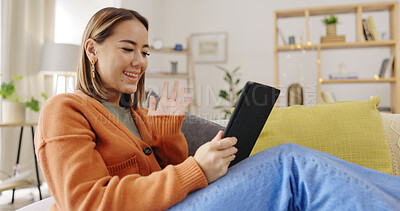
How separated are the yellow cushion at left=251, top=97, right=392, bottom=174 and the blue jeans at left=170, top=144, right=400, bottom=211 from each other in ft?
1.36

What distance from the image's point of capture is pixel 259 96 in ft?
2.69

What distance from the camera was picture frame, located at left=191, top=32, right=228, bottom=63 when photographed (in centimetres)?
448

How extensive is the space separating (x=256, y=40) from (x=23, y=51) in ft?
9.18

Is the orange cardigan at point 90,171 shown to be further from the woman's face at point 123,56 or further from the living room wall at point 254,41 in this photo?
the living room wall at point 254,41

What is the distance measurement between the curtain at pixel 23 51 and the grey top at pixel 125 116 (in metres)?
1.73

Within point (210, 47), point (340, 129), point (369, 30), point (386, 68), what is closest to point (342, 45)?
point (369, 30)

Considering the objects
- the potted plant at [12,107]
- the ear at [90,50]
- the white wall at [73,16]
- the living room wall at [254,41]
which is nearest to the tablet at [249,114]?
the ear at [90,50]

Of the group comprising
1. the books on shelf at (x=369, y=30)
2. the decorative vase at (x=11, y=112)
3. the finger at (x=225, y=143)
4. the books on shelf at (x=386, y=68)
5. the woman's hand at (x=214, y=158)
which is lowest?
the woman's hand at (x=214, y=158)

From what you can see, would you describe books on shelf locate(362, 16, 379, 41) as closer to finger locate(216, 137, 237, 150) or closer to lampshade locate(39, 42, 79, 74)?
lampshade locate(39, 42, 79, 74)

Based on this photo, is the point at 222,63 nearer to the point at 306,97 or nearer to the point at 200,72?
the point at 200,72

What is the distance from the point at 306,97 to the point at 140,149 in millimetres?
3412

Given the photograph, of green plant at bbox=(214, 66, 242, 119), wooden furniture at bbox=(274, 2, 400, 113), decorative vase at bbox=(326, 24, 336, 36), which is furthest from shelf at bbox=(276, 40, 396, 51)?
green plant at bbox=(214, 66, 242, 119)

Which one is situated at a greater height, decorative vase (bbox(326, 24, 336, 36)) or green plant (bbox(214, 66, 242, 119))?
decorative vase (bbox(326, 24, 336, 36))

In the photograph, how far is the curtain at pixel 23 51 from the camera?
8.61 ft
